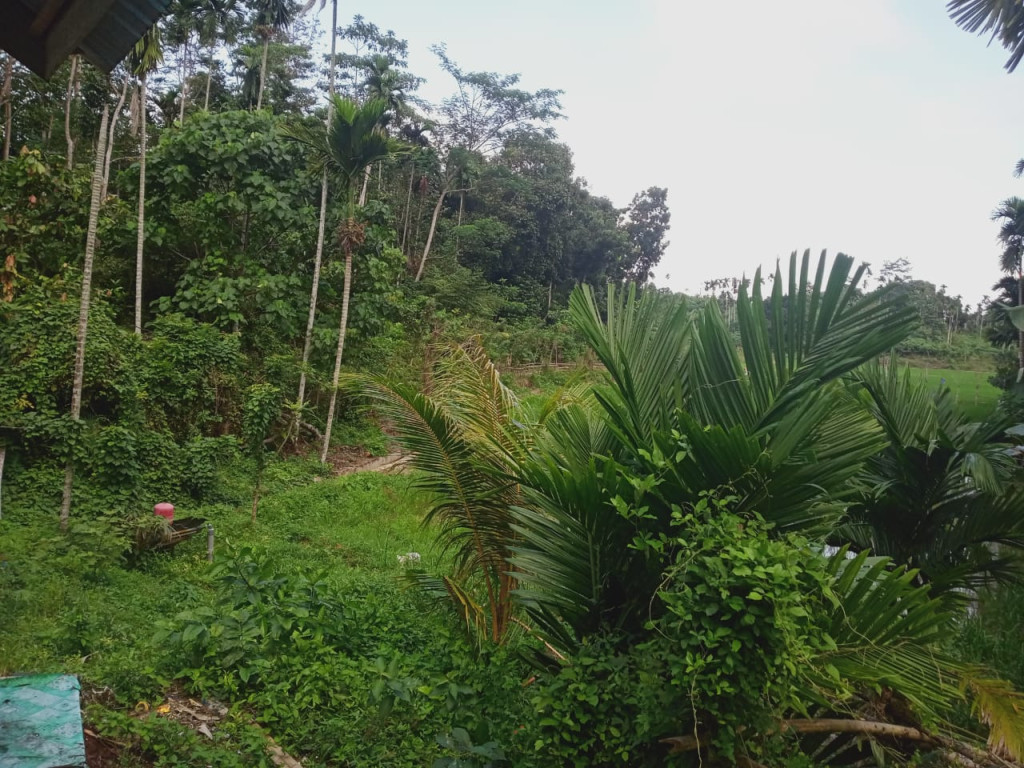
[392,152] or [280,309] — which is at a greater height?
[392,152]

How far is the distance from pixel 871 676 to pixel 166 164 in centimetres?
1236

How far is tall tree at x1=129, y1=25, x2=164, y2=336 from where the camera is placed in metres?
7.95

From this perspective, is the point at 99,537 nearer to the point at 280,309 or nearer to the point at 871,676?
the point at 280,309

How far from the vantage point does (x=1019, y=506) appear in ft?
10.4

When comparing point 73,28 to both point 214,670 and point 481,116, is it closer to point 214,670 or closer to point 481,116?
point 214,670

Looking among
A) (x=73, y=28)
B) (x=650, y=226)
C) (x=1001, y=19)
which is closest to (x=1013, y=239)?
(x=650, y=226)

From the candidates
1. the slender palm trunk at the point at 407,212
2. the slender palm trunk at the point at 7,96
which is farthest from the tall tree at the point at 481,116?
the slender palm trunk at the point at 7,96

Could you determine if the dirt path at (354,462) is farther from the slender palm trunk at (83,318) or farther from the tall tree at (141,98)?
the slender palm trunk at (83,318)

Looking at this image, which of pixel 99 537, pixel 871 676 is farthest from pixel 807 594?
pixel 99 537

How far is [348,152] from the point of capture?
1081 centimetres

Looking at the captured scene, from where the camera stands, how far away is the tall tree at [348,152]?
10.5m

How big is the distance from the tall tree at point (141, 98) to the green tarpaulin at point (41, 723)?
6.86 meters

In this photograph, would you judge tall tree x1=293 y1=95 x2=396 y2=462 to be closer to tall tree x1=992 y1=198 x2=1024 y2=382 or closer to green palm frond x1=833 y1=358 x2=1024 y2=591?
green palm frond x1=833 y1=358 x2=1024 y2=591

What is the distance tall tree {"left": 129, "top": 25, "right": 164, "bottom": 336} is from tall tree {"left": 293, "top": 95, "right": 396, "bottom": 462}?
2324 millimetres
